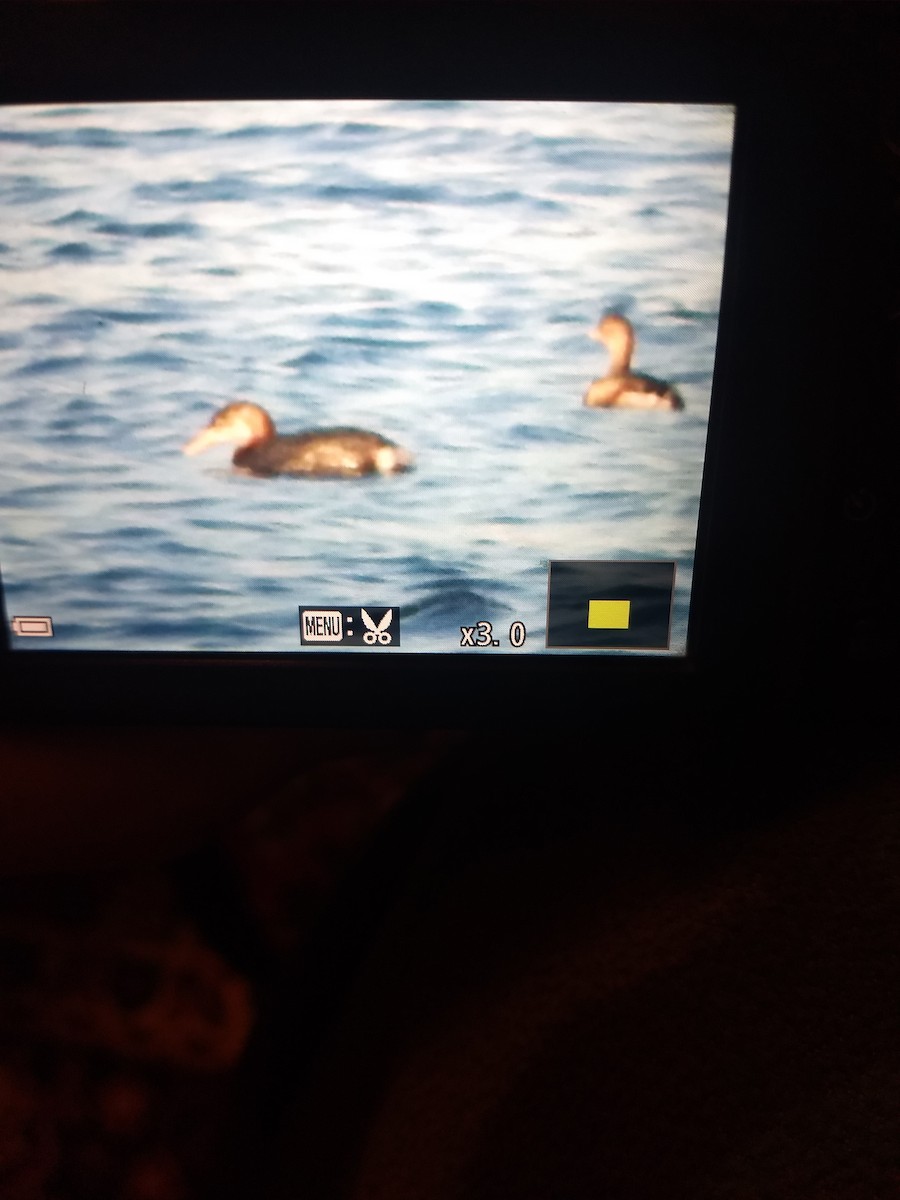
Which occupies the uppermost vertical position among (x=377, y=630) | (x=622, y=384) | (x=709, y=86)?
(x=709, y=86)

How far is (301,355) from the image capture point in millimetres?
405

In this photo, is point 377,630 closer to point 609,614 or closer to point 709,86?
point 609,614

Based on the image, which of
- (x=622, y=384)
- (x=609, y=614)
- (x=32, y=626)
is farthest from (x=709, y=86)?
(x=32, y=626)

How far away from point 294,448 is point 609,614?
0.17 meters

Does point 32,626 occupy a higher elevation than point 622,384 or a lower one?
lower

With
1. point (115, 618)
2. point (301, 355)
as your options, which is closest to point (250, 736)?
point (115, 618)

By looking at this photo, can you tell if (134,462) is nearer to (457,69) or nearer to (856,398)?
(457,69)

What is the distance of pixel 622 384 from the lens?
404mm

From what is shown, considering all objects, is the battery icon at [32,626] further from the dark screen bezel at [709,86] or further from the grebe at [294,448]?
the dark screen bezel at [709,86]

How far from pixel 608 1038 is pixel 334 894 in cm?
17

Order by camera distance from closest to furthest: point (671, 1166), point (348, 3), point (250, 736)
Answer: point (671, 1166) → point (348, 3) → point (250, 736)

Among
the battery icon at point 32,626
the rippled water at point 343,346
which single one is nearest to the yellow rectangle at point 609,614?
the rippled water at point 343,346

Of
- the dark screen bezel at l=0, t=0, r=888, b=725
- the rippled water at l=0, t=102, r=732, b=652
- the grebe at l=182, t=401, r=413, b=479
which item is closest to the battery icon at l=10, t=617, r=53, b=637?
the rippled water at l=0, t=102, r=732, b=652

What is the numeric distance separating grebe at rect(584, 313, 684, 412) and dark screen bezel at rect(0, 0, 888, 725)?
0.03m
